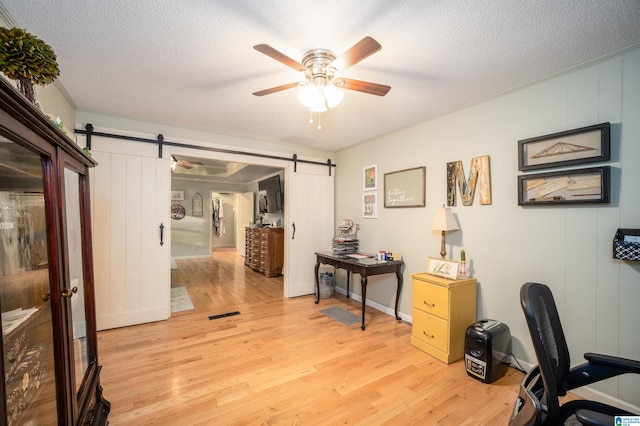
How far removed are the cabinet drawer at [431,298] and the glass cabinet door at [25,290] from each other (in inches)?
101

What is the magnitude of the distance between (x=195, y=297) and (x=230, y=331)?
1.57 meters

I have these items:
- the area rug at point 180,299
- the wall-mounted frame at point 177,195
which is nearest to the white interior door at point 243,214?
the wall-mounted frame at point 177,195

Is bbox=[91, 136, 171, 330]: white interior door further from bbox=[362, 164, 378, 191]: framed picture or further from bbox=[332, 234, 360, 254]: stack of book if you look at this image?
bbox=[362, 164, 378, 191]: framed picture

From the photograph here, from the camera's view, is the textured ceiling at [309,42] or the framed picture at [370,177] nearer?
the textured ceiling at [309,42]

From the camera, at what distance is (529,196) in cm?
224

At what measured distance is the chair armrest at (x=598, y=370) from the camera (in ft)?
3.89

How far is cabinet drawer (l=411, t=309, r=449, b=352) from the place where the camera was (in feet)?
8.05

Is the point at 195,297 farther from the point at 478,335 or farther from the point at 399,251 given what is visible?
the point at 478,335

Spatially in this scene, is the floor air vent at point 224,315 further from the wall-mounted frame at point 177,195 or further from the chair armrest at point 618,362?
the wall-mounted frame at point 177,195

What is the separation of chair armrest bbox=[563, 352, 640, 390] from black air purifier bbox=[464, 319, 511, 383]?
0.91 metres

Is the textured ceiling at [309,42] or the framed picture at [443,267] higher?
the textured ceiling at [309,42]

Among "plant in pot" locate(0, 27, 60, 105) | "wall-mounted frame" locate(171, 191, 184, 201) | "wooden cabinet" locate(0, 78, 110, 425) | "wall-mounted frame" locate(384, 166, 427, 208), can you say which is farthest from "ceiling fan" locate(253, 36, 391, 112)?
"wall-mounted frame" locate(171, 191, 184, 201)

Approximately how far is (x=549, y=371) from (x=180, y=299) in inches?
174

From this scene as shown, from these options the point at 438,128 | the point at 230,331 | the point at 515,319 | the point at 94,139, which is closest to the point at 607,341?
the point at 515,319
